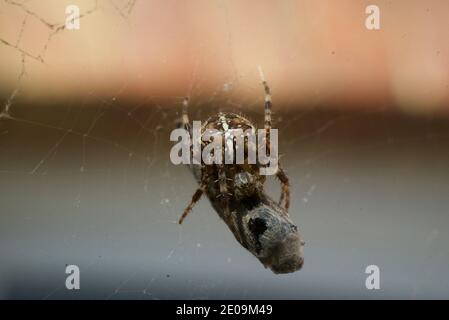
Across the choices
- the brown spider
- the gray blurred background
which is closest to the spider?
the brown spider

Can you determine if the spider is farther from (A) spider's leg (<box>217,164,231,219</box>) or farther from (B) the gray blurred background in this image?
(B) the gray blurred background

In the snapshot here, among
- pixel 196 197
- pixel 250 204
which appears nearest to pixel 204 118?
pixel 196 197

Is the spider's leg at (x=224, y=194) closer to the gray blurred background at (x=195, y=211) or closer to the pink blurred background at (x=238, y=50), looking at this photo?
the gray blurred background at (x=195, y=211)

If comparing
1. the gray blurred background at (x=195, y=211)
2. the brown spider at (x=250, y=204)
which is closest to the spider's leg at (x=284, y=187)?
the brown spider at (x=250, y=204)

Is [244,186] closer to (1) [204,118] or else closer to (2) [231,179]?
(2) [231,179]

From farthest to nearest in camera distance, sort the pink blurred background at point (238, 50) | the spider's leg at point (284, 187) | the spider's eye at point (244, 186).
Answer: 1. the pink blurred background at point (238, 50)
2. the spider's leg at point (284, 187)
3. the spider's eye at point (244, 186)

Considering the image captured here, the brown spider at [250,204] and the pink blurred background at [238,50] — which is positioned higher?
the pink blurred background at [238,50]
